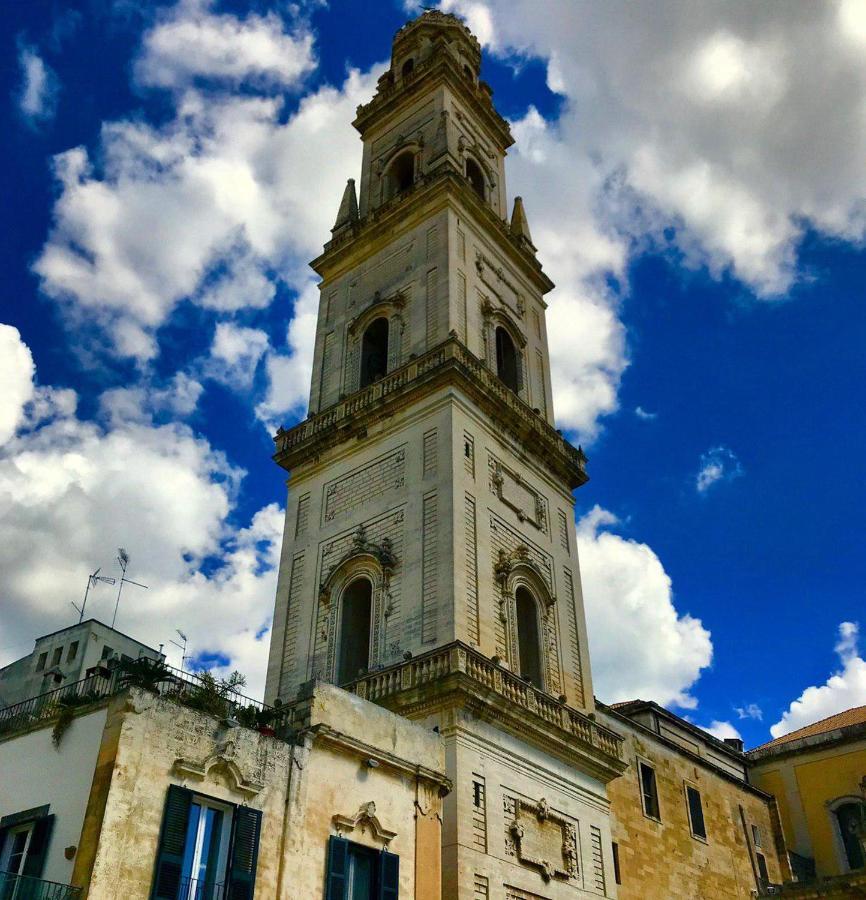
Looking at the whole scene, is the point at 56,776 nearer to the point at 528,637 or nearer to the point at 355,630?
the point at 355,630

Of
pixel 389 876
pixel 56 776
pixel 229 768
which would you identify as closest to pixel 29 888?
pixel 56 776

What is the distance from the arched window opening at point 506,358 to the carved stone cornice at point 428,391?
249 centimetres

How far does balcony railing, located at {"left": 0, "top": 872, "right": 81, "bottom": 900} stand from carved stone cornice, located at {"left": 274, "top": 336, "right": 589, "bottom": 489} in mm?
17336

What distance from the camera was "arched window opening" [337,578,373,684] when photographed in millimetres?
24906

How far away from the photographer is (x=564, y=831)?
22500 millimetres

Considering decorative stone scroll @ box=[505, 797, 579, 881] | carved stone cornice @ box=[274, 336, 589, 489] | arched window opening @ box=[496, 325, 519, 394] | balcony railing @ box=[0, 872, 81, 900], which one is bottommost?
balcony railing @ box=[0, 872, 81, 900]

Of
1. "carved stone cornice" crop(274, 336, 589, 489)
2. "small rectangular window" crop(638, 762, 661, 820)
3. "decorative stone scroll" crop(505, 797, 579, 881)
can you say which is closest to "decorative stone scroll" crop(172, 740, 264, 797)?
"decorative stone scroll" crop(505, 797, 579, 881)

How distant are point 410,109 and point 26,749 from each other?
30.9m

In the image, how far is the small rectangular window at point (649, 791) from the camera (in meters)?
28.7

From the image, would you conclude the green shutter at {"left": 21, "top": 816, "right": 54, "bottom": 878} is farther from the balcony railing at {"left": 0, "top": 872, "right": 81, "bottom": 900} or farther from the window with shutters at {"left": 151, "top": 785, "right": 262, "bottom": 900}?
the window with shutters at {"left": 151, "top": 785, "right": 262, "bottom": 900}

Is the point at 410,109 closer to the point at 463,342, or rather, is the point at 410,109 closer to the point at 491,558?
the point at 463,342

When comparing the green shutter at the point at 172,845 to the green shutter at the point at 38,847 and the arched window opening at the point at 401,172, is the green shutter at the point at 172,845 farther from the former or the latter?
the arched window opening at the point at 401,172

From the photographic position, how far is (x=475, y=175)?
1515 inches

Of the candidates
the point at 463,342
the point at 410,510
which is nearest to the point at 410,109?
the point at 463,342
